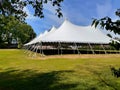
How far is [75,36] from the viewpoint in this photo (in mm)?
33562

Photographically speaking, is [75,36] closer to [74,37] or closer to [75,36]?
[75,36]

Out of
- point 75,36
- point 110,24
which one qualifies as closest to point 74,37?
point 75,36

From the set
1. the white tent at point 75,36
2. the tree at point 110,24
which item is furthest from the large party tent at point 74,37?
the tree at point 110,24

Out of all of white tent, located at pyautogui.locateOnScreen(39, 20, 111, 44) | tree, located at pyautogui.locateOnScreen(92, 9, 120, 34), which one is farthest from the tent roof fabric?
tree, located at pyautogui.locateOnScreen(92, 9, 120, 34)

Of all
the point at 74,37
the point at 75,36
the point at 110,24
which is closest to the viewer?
the point at 110,24

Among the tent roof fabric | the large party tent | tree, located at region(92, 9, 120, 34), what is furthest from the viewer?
the tent roof fabric

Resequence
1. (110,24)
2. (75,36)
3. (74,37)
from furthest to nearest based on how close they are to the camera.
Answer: (75,36) < (74,37) < (110,24)

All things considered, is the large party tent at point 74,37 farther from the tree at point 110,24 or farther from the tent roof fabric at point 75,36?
the tree at point 110,24

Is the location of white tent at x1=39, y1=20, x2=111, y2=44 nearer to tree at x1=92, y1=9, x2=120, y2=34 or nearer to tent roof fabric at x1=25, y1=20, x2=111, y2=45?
tent roof fabric at x1=25, y1=20, x2=111, y2=45

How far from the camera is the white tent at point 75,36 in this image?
1279 inches

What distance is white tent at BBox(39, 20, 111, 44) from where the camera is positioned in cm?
3249

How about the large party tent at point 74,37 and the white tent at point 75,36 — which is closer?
the large party tent at point 74,37

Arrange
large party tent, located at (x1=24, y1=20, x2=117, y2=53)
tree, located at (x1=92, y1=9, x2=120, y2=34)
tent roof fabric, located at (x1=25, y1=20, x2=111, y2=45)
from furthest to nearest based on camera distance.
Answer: tent roof fabric, located at (x1=25, y1=20, x2=111, y2=45) < large party tent, located at (x1=24, y1=20, x2=117, y2=53) < tree, located at (x1=92, y1=9, x2=120, y2=34)

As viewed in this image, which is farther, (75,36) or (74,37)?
(75,36)
